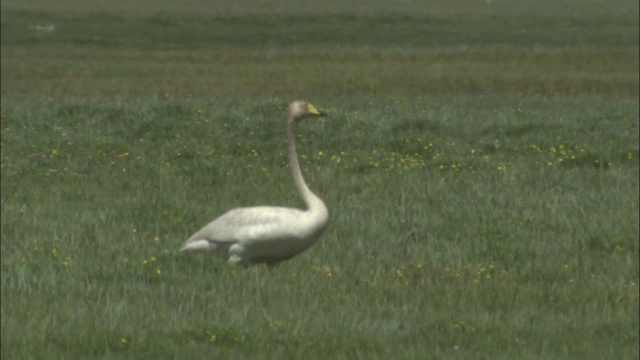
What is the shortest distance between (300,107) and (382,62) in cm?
3069

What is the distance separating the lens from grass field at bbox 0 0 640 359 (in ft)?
26.9

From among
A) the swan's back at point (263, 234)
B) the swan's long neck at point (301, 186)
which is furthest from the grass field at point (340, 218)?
the swan's long neck at point (301, 186)

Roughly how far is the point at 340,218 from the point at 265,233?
2.86 m

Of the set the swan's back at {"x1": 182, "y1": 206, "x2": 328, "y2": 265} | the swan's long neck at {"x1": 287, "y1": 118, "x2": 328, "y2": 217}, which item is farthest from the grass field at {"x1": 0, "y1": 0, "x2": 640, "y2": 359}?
the swan's long neck at {"x1": 287, "y1": 118, "x2": 328, "y2": 217}

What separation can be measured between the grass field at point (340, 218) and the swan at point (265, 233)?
7.1 inches

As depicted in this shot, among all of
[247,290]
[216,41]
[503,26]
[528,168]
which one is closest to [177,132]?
[528,168]

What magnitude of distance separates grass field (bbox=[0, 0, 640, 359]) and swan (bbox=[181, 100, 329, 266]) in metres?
0.18

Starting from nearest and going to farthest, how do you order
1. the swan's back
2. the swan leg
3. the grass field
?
the grass field < the swan's back < the swan leg

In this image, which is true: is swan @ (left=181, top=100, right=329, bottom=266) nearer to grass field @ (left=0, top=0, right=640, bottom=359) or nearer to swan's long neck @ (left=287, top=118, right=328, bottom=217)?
swan's long neck @ (left=287, top=118, right=328, bottom=217)

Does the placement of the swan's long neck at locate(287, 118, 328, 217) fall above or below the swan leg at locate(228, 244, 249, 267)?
above

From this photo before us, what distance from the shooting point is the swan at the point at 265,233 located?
10.3 m

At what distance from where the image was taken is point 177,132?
67.2 feet

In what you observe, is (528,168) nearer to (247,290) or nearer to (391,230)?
(391,230)

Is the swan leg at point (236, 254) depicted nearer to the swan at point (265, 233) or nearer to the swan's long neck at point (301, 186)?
the swan at point (265, 233)
